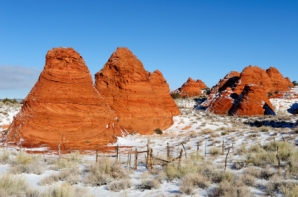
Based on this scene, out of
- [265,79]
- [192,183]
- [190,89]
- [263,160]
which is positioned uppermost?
[265,79]

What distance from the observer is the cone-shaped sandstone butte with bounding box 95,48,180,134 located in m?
25.4

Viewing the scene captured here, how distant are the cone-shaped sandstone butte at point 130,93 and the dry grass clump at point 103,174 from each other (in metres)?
15.6

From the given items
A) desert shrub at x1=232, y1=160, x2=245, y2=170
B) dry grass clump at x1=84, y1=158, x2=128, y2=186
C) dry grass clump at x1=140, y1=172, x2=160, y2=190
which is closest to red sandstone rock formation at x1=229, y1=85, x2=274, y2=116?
desert shrub at x1=232, y1=160, x2=245, y2=170

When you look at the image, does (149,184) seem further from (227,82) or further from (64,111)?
(227,82)

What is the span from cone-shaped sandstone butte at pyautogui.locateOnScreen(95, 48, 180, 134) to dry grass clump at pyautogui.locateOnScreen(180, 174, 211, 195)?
17.2 m

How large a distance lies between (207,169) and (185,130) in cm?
1713

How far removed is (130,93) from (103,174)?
18.0 metres

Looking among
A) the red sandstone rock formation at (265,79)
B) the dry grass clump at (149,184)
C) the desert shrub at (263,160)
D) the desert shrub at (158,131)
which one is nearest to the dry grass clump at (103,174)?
the dry grass clump at (149,184)

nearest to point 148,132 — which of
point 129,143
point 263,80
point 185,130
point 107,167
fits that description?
point 185,130

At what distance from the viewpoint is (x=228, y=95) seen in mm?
44719

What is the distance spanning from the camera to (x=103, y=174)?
8273 millimetres

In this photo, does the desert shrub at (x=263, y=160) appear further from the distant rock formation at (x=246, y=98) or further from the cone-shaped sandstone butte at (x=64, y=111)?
the distant rock formation at (x=246, y=98)

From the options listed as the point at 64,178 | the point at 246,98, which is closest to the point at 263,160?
the point at 64,178

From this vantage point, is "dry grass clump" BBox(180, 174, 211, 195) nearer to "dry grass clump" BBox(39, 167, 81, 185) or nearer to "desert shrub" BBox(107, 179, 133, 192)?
"desert shrub" BBox(107, 179, 133, 192)
